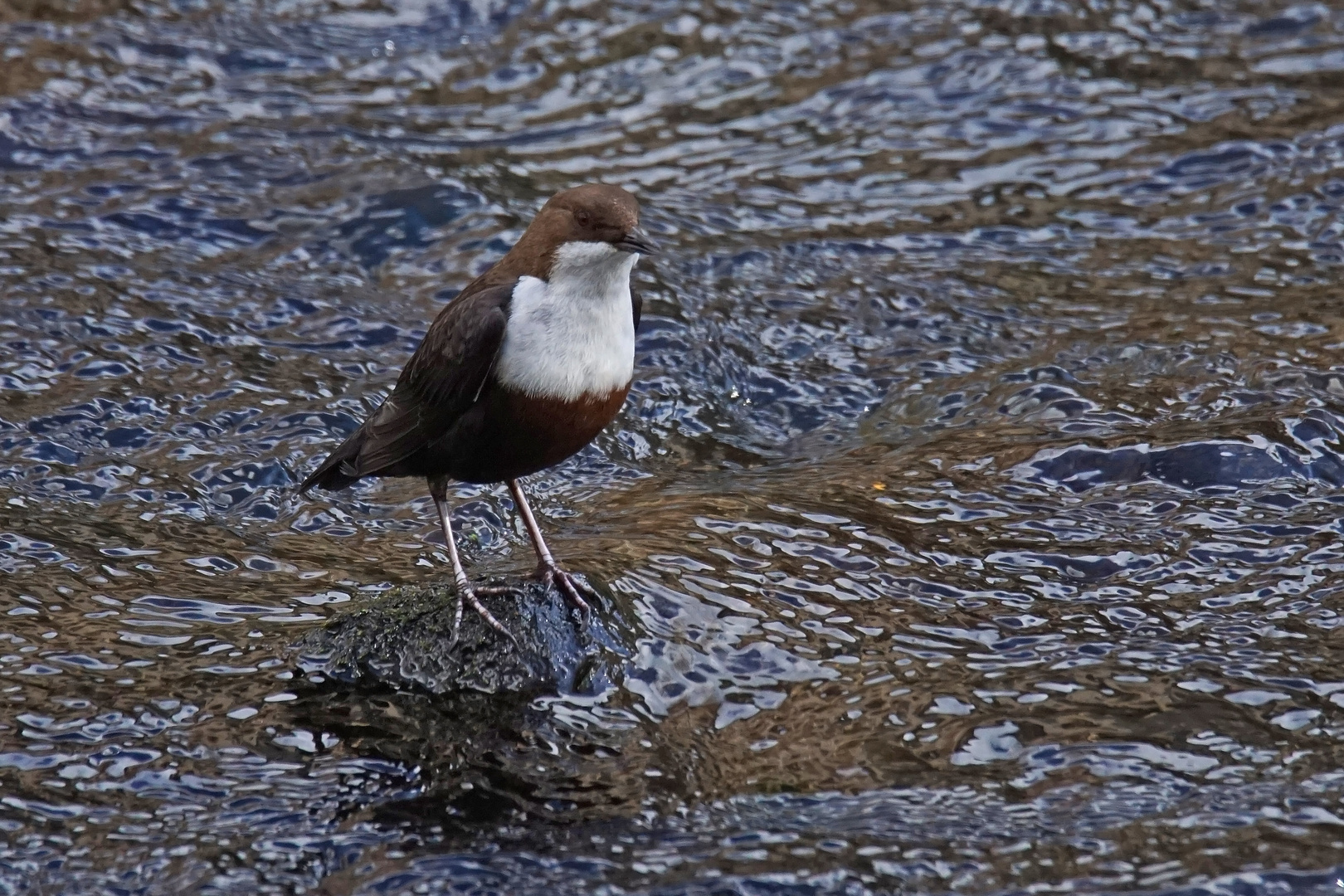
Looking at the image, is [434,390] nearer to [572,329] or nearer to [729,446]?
[572,329]

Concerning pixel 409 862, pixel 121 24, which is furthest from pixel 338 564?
pixel 121 24

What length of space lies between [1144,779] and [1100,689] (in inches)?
15.4

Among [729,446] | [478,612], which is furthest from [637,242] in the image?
[729,446]

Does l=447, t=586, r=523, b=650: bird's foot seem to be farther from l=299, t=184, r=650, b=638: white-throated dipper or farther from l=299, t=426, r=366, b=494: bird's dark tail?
Result: l=299, t=426, r=366, b=494: bird's dark tail

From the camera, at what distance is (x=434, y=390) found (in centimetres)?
404

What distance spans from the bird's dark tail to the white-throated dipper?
0.28 m

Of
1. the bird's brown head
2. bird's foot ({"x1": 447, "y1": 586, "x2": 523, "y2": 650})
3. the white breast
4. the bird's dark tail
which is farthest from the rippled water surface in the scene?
the bird's brown head

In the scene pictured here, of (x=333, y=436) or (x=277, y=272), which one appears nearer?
(x=333, y=436)

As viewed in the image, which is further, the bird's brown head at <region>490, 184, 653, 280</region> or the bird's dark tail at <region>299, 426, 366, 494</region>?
the bird's dark tail at <region>299, 426, 366, 494</region>

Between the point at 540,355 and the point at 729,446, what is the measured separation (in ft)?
6.54

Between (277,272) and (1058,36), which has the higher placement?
(1058,36)

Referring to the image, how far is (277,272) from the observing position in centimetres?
663

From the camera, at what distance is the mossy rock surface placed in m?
3.81

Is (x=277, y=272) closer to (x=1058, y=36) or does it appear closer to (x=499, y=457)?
(x=499, y=457)
